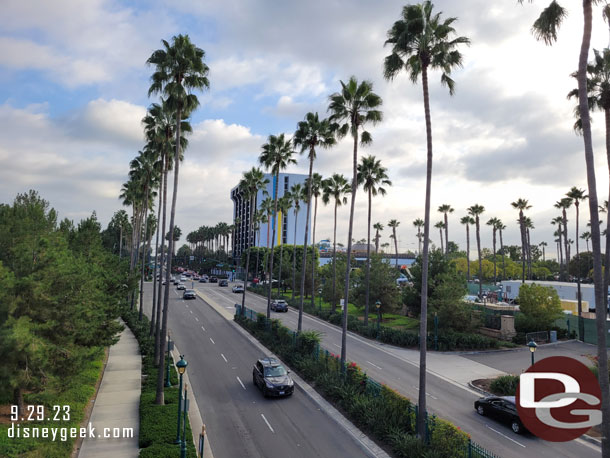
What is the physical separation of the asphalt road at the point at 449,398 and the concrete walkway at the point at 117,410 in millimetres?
14098

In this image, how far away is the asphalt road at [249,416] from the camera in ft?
49.9

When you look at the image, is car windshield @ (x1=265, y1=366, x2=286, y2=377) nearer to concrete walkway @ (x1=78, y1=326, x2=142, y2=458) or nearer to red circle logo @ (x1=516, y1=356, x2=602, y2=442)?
concrete walkway @ (x1=78, y1=326, x2=142, y2=458)

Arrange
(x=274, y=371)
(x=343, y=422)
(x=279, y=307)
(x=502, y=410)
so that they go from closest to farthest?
(x=343, y=422) → (x=502, y=410) → (x=274, y=371) → (x=279, y=307)

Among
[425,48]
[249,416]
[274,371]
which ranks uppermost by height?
[425,48]

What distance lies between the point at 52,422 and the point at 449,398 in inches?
767

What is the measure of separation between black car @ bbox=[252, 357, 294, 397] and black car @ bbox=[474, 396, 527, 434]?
9.70m

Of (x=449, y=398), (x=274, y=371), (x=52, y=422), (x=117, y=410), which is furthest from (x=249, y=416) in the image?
(x=449, y=398)

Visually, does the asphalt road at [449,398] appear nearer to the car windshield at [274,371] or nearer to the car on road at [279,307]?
the car windshield at [274,371]

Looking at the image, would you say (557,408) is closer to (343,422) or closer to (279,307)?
(343,422)

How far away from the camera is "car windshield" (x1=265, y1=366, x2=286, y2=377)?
21688 mm

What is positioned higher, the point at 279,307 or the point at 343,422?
the point at 279,307

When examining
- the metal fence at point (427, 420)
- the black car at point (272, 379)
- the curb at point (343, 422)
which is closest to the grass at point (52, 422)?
the black car at point (272, 379)

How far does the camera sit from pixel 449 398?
2208cm

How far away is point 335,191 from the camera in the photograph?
44.0m
